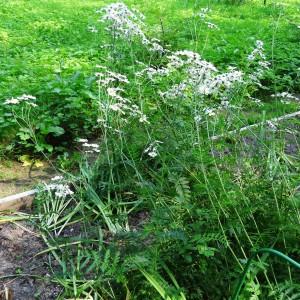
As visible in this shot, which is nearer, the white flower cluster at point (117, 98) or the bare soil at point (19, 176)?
the white flower cluster at point (117, 98)

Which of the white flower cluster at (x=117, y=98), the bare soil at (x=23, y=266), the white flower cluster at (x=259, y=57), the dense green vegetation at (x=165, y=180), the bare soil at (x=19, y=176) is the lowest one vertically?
the bare soil at (x=19, y=176)

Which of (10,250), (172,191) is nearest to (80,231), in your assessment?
(10,250)

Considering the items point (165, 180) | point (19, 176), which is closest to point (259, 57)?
point (165, 180)

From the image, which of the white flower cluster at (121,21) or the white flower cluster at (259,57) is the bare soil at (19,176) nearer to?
the white flower cluster at (121,21)

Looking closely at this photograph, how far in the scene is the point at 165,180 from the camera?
110 inches

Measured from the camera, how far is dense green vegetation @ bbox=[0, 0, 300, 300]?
2.23 m

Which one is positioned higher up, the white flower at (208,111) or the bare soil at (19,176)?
the white flower at (208,111)

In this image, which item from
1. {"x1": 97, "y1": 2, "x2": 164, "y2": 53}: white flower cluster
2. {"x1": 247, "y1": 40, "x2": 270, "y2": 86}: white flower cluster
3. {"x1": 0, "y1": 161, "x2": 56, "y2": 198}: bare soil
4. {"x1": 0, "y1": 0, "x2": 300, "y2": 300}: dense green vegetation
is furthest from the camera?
{"x1": 0, "y1": 161, "x2": 56, "y2": 198}: bare soil

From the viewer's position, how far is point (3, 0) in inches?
392

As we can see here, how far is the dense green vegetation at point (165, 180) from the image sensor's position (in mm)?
2232

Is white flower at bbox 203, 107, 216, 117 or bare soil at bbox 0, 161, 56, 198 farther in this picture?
bare soil at bbox 0, 161, 56, 198

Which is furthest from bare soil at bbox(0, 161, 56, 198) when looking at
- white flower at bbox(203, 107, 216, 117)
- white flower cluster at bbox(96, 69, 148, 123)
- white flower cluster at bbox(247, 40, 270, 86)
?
white flower cluster at bbox(247, 40, 270, 86)

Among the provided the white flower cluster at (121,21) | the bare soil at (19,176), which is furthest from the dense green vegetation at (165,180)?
the bare soil at (19,176)

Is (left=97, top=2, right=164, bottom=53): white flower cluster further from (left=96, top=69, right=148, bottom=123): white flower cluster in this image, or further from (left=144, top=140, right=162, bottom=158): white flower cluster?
(left=144, top=140, right=162, bottom=158): white flower cluster
